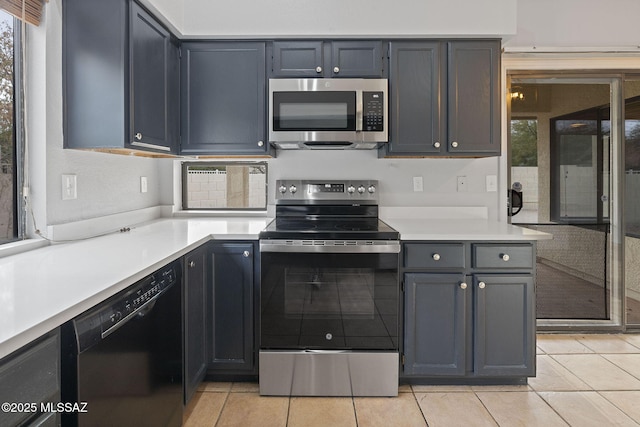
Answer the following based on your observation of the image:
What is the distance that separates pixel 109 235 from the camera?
2.15 metres

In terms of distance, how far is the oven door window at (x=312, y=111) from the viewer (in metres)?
2.48

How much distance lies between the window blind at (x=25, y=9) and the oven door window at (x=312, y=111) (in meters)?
1.19

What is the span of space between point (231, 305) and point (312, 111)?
1.22 metres

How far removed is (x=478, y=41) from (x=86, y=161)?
2.32 m

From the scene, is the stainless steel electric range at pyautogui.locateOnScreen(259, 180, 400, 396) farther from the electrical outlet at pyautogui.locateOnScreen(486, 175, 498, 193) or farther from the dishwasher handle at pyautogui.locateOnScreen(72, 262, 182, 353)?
the electrical outlet at pyautogui.locateOnScreen(486, 175, 498, 193)

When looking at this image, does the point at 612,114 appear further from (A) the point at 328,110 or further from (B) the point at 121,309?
(B) the point at 121,309

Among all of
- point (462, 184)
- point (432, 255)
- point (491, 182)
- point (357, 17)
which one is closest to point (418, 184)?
point (462, 184)

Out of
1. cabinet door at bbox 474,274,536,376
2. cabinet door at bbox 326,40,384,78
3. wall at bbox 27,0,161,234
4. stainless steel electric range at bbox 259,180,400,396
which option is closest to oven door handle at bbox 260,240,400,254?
stainless steel electric range at bbox 259,180,400,396

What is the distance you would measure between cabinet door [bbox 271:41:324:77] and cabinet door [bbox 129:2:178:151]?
62 centimetres

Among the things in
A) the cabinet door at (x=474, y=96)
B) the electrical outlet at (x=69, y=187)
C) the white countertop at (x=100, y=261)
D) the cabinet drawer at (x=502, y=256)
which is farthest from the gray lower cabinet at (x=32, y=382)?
the cabinet door at (x=474, y=96)

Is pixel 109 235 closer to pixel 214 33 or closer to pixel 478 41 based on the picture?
pixel 214 33

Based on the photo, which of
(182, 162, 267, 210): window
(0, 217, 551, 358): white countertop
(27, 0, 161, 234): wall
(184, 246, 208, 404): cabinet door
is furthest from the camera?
(182, 162, 267, 210): window

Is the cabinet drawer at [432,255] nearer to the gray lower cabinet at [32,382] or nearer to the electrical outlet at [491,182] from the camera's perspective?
the electrical outlet at [491,182]

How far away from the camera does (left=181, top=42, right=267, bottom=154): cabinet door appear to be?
256 centimetres
